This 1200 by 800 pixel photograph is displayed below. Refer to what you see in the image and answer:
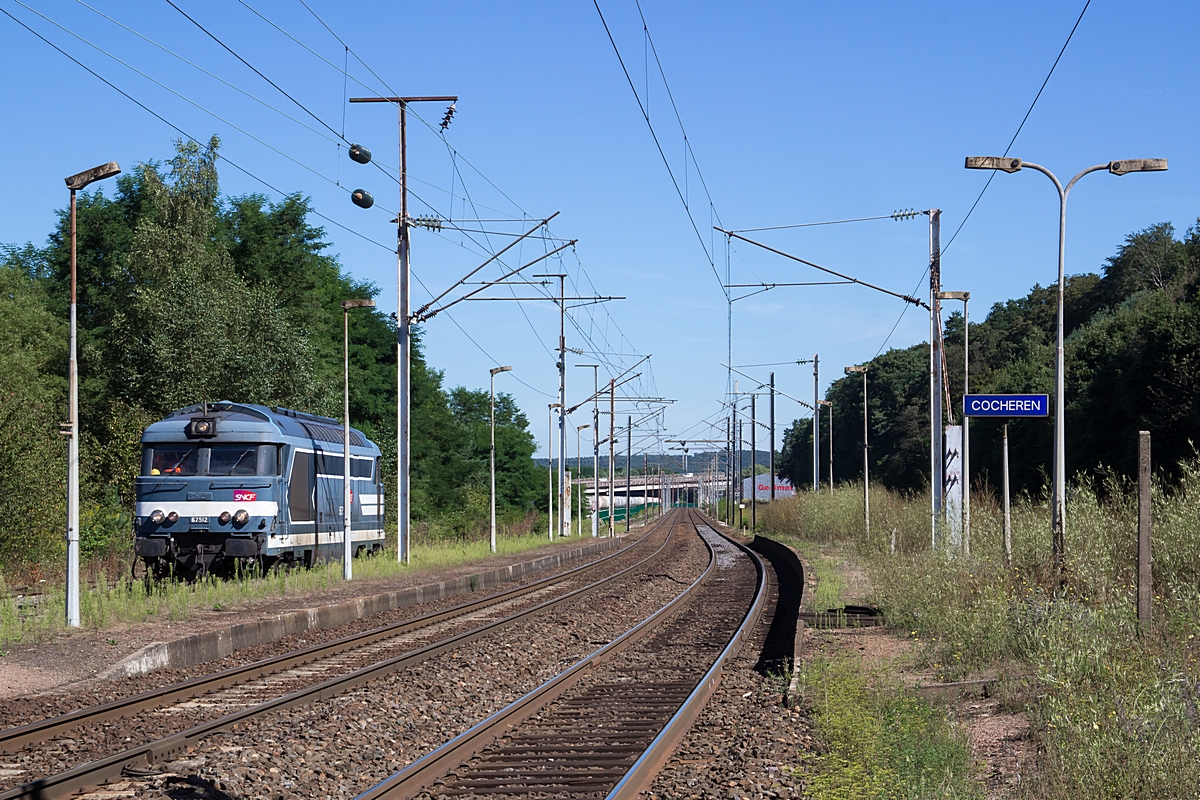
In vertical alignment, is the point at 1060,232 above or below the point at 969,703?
above

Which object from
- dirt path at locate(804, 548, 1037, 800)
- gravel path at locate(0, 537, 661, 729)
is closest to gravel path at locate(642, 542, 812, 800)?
dirt path at locate(804, 548, 1037, 800)

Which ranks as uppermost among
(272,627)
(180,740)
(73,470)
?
(73,470)

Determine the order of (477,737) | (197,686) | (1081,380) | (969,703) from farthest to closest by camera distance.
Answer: (1081,380), (197,686), (969,703), (477,737)

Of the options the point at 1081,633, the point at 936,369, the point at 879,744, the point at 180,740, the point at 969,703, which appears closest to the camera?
the point at 879,744

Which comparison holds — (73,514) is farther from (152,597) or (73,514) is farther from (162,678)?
(162,678)

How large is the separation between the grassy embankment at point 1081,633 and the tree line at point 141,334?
19408 millimetres

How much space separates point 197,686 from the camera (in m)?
12.5

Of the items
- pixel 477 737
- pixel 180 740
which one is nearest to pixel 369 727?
pixel 477 737

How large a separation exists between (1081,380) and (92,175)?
173 ft

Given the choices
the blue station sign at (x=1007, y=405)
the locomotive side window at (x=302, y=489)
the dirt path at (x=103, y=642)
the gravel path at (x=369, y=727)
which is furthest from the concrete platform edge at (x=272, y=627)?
the blue station sign at (x=1007, y=405)

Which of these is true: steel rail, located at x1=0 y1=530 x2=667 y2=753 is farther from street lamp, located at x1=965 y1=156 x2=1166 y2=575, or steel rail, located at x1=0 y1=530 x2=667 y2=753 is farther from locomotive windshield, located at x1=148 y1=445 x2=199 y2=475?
street lamp, located at x1=965 y1=156 x2=1166 y2=575

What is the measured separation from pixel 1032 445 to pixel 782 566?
30.4 meters

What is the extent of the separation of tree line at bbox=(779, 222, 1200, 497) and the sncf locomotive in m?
13.7

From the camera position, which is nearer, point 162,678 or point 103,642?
point 162,678
